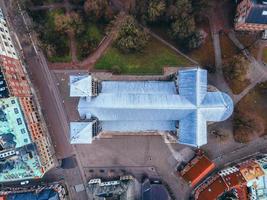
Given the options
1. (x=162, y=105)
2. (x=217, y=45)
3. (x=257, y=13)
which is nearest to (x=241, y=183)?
(x=162, y=105)

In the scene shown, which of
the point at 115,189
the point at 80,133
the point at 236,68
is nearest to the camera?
the point at 80,133

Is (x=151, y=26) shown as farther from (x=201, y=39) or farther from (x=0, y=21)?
(x=0, y=21)

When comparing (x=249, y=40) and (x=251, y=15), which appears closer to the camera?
(x=251, y=15)

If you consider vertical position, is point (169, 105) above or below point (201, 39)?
below

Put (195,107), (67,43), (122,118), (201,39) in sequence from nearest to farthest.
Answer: (195,107)
(122,118)
(201,39)
(67,43)

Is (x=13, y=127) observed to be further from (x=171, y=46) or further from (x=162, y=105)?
(x=171, y=46)

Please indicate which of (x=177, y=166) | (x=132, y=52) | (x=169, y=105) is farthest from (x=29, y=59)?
(x=177, y=166)

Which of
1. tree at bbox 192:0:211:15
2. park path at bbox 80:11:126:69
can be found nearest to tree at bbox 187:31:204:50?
tree at bbox 192:0:211:15
